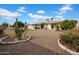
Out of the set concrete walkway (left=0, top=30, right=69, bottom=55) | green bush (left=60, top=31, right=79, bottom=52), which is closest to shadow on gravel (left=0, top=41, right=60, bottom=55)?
concrete walkway (left=0, top=30, right=69, bottom=55)

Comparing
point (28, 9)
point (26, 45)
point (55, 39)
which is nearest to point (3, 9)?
point (28, 9)

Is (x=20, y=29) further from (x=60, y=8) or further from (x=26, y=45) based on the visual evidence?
(x=60, y=8)

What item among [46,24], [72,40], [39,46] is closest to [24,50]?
[39,46]

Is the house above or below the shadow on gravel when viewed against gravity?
above

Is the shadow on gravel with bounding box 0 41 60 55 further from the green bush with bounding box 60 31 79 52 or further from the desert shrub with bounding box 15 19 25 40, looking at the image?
the green bush with bounding box 60 31 79 52

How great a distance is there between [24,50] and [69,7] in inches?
42.5

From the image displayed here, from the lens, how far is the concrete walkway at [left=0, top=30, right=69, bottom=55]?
4.37 metres

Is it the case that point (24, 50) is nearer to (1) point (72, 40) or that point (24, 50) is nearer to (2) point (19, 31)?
(2) point (19, 31)

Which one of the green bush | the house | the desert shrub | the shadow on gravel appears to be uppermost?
the house

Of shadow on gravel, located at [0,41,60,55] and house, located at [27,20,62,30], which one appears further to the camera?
house, located at [27,20,62,30]

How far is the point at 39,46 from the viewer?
14.5 ft

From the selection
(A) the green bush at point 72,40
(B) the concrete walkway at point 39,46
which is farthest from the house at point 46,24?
(A) the green bush at point 72,40

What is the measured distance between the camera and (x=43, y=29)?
4547 mm
